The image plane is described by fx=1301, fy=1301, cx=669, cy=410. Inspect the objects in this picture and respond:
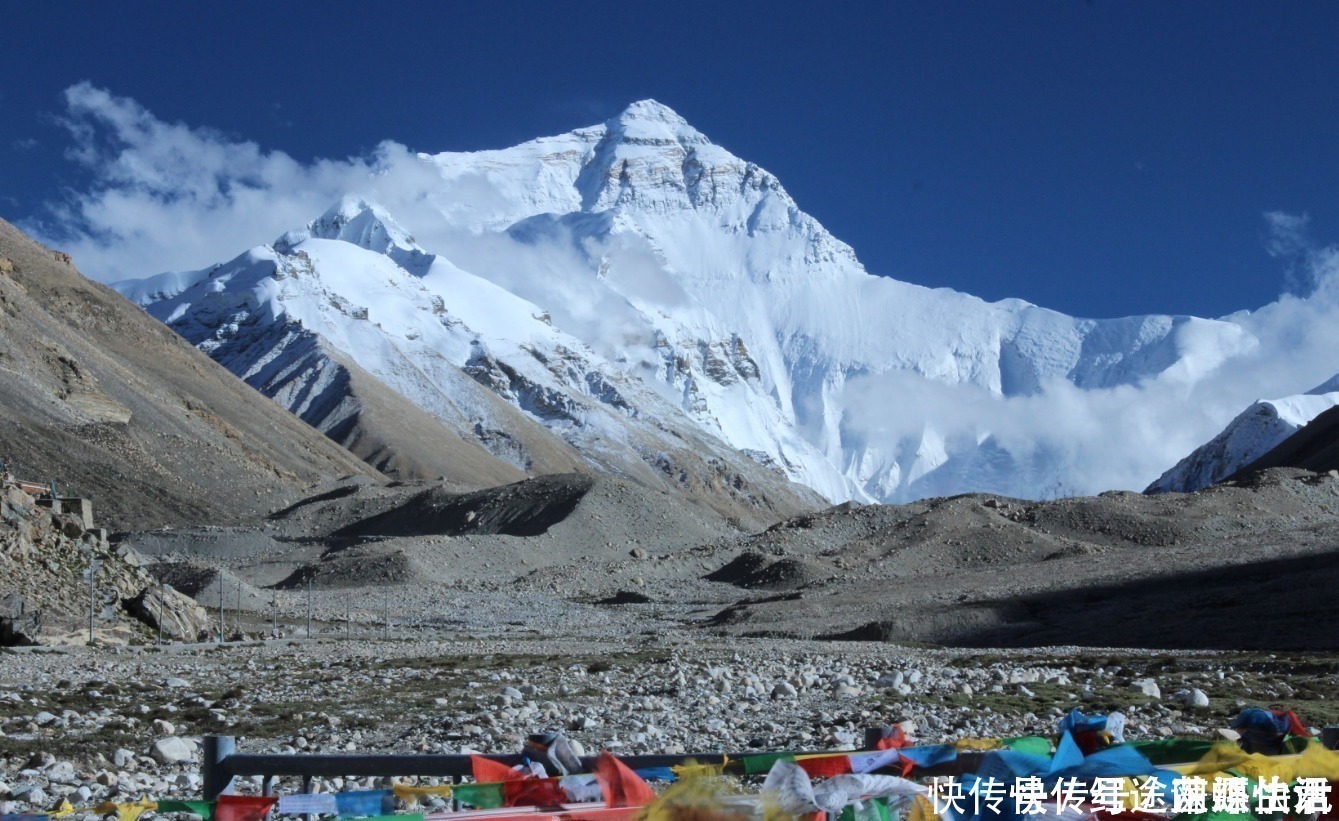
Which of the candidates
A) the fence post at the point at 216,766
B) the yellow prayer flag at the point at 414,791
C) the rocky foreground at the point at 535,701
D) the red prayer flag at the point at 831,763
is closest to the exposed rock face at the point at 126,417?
the rocky foreground at the point at 535,701

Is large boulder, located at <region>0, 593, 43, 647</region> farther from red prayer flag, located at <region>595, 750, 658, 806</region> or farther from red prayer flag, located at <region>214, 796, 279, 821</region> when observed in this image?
red prayer flag, located at <region>595, 750, 658, 806</region>

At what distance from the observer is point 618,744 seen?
1316cm

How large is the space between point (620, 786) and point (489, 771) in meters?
0.78

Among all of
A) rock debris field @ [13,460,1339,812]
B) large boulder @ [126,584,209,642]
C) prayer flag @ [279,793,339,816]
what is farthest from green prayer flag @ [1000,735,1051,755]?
large boulder @ [126,584,209,642]

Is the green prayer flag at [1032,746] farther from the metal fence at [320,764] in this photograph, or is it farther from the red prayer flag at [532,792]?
the red prayer flag at [532,792]

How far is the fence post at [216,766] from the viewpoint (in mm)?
5285

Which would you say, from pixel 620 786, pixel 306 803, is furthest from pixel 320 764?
pixel 620 786

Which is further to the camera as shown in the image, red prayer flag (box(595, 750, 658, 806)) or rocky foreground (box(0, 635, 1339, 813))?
rocky foreground (box(0, 635, 1339, 813))

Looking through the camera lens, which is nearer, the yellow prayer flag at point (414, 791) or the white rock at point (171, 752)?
the yellow prayer flag at point (414, 791)

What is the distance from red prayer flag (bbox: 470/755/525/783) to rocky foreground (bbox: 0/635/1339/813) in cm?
538

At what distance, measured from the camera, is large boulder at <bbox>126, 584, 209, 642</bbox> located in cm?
3092

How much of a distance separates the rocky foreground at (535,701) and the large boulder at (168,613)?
370 cm

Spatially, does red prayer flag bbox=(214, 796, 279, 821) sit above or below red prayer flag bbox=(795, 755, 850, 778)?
below

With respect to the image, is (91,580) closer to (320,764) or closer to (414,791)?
(320,764)
